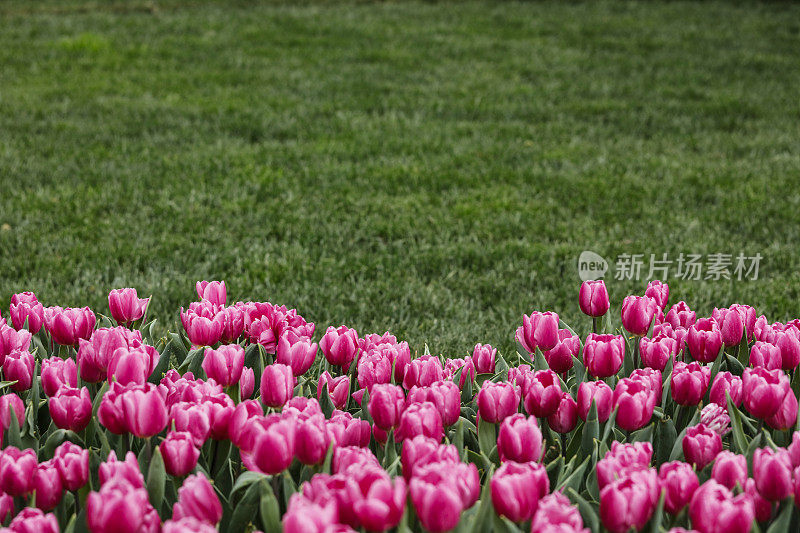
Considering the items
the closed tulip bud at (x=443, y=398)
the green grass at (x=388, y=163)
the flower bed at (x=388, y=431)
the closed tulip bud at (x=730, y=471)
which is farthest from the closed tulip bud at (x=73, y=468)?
the green grass at (x=388, y=163)

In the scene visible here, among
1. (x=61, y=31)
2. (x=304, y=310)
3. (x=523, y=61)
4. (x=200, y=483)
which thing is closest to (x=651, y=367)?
(x=200, y=483)

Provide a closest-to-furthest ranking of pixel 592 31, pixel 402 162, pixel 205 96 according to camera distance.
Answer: pixel 402 162 → pixel 205 96 → pixel 592 31

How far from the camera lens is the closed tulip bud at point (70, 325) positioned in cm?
195

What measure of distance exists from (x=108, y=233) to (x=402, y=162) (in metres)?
2.29

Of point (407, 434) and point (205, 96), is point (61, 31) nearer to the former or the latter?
point (205, 96)

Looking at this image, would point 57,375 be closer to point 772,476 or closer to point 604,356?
point 604,356

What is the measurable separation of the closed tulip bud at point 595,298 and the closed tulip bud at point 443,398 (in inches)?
27.3

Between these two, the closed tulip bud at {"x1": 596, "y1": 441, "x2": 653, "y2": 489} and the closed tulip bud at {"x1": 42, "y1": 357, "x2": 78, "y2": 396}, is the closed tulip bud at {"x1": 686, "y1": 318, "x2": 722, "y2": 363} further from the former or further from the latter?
the closed tulip bud at {"x1": 42, "y1": 357, "x2": 78, "y2": 396}

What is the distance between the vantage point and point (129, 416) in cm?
139

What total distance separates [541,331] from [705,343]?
16.0 inches

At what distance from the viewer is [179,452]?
1383mm

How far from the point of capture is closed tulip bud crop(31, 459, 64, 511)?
132 centimetres

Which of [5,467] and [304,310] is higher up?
[5,467]

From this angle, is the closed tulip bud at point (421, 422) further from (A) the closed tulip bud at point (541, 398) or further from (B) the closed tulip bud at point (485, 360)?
(B) the closed tulip bud at point (485, 360)
